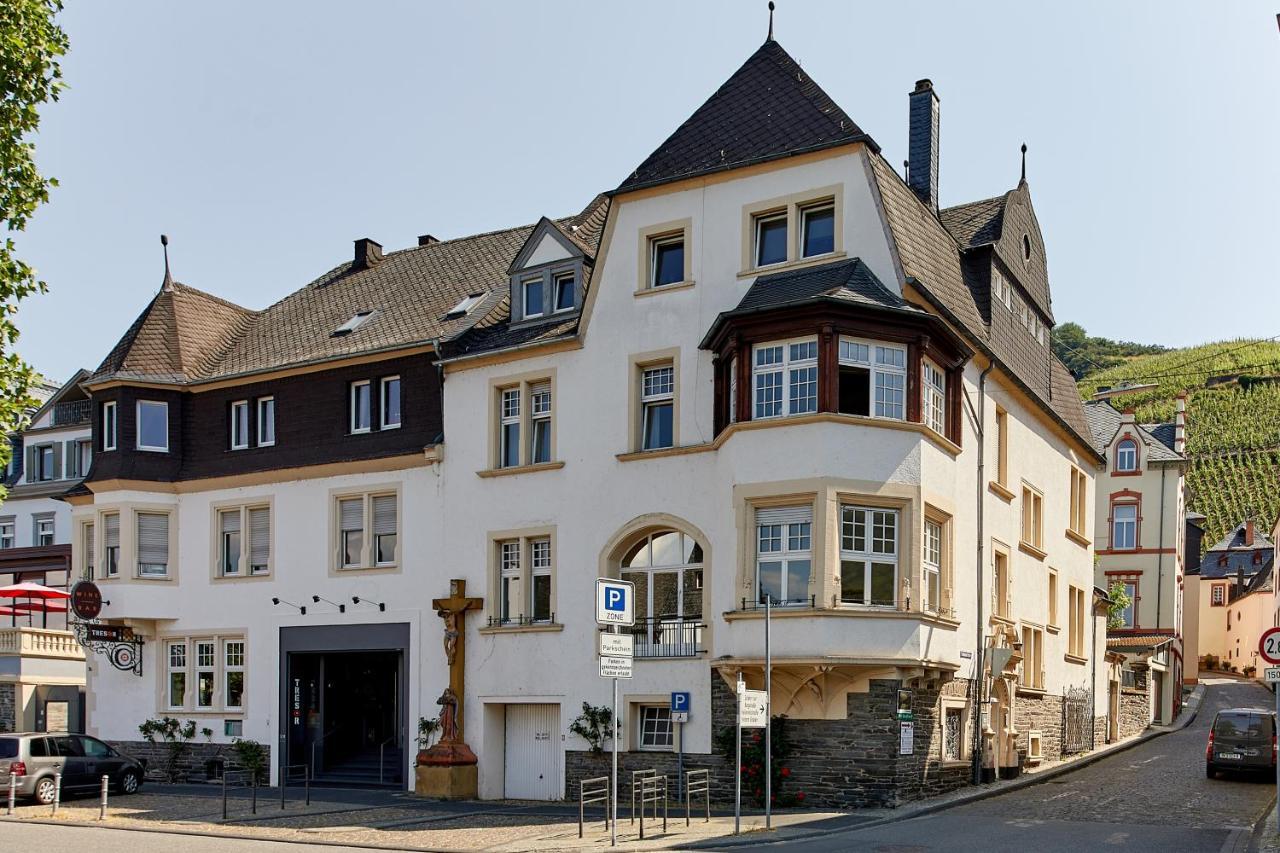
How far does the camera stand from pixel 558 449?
2834 cm

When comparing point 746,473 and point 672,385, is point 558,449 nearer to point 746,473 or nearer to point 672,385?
point 672,385

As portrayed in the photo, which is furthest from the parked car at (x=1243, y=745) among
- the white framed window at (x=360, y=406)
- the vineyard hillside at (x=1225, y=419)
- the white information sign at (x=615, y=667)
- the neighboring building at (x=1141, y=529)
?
the vineyard hillside at (x=1225, y=419)

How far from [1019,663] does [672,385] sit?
33.7 feet

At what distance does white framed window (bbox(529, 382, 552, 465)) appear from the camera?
95.0ft

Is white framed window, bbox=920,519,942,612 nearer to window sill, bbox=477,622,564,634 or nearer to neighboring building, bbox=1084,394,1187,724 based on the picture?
window sill, bbox=477,622,564,634

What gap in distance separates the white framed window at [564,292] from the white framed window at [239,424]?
889cm

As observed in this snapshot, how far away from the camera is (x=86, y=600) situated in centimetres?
3266

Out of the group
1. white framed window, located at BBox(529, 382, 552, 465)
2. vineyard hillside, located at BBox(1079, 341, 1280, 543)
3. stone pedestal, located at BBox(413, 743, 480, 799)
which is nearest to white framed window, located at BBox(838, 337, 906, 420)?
white framed window, located at BBox(529, 382, 552, 465)

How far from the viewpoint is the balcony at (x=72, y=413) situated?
4575 cm

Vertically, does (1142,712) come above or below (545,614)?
below

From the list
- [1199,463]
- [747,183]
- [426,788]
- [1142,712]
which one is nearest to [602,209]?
[747,183]

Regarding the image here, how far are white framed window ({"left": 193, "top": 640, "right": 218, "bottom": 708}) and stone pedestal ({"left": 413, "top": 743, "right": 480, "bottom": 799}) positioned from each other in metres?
7.16

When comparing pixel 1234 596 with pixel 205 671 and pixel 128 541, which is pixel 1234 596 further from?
pixel 128 541

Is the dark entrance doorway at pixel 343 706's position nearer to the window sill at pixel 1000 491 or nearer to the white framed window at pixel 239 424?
the white framed window at pixel 239 424
